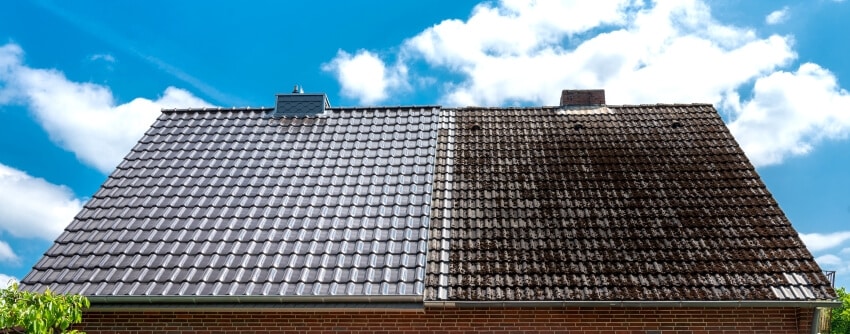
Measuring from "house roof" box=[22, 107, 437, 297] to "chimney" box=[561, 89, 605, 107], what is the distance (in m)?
2.82

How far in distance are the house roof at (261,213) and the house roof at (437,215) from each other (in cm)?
3

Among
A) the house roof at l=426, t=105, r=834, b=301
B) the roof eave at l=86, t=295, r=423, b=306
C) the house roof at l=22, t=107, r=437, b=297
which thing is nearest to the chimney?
the house roof at l=426, t=105, r=834, b=301

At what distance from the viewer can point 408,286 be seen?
7129mm

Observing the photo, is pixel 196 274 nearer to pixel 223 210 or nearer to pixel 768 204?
pixel 223 210

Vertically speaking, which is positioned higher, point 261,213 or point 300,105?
point 300,105

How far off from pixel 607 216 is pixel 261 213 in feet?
15.8

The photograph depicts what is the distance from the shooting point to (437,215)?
851cm

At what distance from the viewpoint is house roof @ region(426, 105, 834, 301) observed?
283 inches

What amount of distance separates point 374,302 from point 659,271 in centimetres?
343

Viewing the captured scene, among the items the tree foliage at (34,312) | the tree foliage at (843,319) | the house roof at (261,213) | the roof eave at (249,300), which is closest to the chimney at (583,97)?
the house roof at (261,213)

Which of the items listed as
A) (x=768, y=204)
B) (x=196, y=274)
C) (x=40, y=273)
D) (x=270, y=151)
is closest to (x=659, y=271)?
(x=768, y=204)

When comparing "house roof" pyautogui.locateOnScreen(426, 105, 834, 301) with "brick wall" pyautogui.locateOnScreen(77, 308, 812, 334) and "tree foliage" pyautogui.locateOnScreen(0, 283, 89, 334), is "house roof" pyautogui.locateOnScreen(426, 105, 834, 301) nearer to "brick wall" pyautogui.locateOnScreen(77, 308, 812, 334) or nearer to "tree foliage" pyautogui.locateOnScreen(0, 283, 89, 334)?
"brick wall" pyautogui.locateOnScreen(77, 308, 812, 334)

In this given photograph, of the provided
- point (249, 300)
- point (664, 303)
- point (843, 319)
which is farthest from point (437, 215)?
point (843, 319)

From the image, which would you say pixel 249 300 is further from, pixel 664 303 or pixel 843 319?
pixel 843 319
